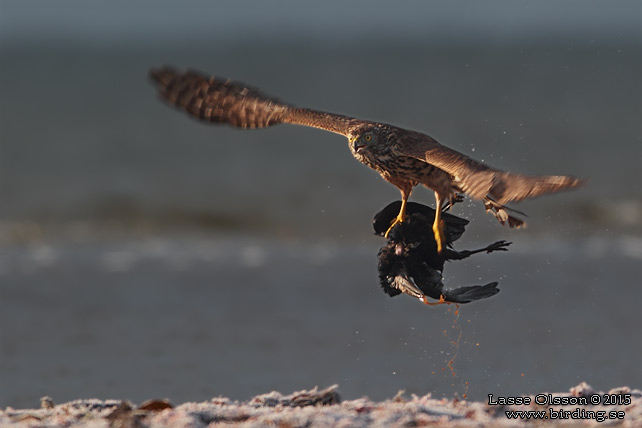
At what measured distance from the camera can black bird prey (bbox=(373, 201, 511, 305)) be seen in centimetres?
657

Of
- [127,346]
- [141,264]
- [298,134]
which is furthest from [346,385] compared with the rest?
[298,134]

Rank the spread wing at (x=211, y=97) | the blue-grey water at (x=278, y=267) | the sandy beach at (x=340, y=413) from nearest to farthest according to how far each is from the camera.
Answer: the sandy beach at (x=340, y=413), the spread wing at (x=211, y=97), the blue-grey water at (x=278, y=267)

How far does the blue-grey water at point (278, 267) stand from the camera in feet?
27.0

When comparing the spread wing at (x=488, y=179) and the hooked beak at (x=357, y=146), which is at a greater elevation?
the hooked beak at (x=357, y=146)

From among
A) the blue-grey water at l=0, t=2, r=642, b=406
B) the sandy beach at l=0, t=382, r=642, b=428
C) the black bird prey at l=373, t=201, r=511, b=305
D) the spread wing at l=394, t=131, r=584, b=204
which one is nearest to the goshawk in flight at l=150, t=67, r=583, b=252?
the spread wing at l=394, t=131, r=584, b=204

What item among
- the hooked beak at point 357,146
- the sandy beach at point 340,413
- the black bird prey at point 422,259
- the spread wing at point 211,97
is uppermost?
the spread wing at point 211,97

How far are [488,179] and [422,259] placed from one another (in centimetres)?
101

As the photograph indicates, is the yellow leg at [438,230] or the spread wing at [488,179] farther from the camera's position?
the yellow leg at [438,230]

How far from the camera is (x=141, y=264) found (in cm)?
1255

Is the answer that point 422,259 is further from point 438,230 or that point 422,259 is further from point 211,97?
point 211,97

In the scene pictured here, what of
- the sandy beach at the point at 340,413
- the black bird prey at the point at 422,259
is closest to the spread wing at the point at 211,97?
the black bird prey at the point at 422,259

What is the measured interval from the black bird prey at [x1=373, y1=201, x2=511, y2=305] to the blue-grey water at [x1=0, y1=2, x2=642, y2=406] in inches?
16.5

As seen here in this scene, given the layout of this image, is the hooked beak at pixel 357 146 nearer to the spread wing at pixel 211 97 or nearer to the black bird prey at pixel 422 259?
the black bird prey at pixel 422 259

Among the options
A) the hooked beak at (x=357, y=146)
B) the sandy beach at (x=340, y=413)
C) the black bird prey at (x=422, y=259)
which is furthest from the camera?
the hooked beak at (x=357, y=146)
